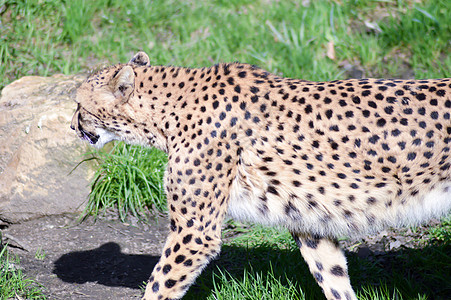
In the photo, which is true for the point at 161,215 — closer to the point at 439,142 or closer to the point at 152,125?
the point at 152,125

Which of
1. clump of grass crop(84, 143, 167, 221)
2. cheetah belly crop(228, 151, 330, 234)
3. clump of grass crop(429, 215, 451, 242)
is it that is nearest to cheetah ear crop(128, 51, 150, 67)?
cheetah belly crop(228, 151, 330, 234)

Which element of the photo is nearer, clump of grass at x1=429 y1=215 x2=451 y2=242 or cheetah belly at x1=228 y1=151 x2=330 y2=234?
cheetah belly at x1=228 y1=151 x2=330 y2=234

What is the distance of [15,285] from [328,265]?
2269 millimetres

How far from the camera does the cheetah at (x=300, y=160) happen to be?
348 centimetres

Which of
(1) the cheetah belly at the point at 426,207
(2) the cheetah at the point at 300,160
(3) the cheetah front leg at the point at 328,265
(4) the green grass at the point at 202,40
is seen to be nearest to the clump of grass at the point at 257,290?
(3) the cheetah front leg at the point at 328,265

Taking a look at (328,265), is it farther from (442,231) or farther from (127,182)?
(127,182)

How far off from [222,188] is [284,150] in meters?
0.44

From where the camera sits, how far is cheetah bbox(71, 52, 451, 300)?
137 inches

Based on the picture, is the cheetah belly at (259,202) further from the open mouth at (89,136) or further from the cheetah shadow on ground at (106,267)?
the cheetah shadow on ground at (106,267)

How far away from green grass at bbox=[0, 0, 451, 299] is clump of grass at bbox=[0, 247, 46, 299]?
1.07 m

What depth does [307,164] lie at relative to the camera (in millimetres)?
3578

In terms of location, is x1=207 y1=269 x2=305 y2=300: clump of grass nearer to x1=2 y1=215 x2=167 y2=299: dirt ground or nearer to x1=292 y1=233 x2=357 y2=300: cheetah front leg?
x1=292 y1=233 x2=357 y2=300: cheetah front leg

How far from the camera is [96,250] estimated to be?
17.0 feet

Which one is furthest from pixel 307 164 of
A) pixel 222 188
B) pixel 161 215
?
pixel 161 215
